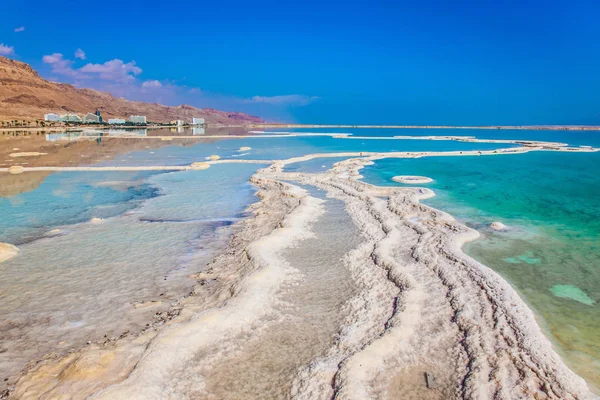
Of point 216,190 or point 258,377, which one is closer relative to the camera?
point 258,377

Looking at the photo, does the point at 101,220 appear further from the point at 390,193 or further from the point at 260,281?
the point at 390,193

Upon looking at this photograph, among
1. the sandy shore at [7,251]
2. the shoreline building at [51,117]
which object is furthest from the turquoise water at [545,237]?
the shoreline building at [51,117]

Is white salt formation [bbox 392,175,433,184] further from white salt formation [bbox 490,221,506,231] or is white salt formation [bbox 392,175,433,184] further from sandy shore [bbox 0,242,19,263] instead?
sandy shore [bbox 0,242,19,263]

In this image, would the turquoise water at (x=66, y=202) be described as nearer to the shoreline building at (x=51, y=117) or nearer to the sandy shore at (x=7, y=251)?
the sandy shore at (x=7, y=251)

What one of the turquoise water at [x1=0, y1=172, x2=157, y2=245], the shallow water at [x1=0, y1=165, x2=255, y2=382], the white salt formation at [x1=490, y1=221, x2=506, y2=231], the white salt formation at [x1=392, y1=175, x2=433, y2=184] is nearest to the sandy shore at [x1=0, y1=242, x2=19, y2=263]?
the shallow water at [x1=0, y1=165, x2=255, y2=382]

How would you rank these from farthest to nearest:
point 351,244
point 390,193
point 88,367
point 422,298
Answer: point 390,193 → point 351,244 → point 422,298 → point 88,367

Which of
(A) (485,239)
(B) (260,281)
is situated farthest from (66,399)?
(A) (485,239)
